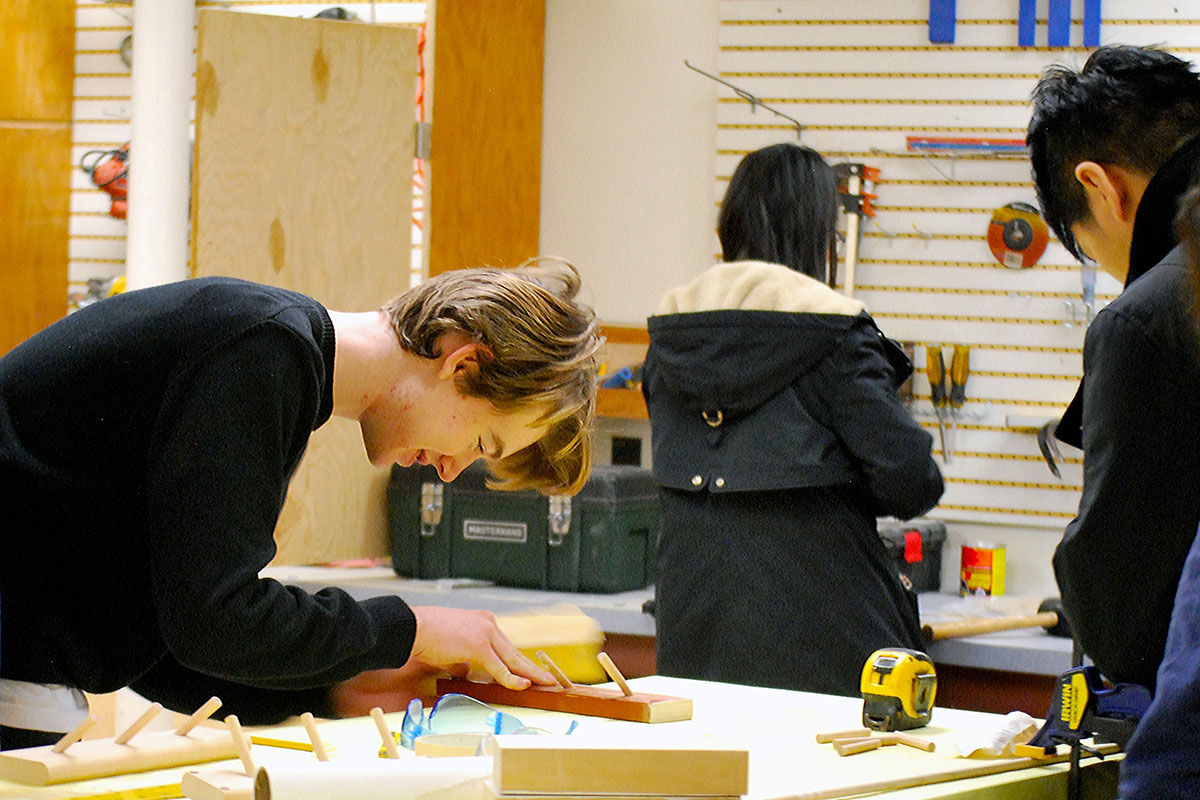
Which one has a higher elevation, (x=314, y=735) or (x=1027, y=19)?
(x=1027, y=19)

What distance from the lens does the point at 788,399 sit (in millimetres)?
2801

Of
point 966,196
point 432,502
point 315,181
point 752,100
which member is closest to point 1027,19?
point 966,196

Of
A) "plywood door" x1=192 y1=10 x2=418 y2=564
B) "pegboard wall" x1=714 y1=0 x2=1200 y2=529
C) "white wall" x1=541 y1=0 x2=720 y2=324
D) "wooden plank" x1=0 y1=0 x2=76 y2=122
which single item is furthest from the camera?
"wooden plank" x1=0 y1=0 x2=76 y2=122

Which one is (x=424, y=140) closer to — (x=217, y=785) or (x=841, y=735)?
(x=841, y=735)

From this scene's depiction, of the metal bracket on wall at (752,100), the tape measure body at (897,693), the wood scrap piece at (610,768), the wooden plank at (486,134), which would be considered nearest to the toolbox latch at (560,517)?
the wooden plank at (486,134)

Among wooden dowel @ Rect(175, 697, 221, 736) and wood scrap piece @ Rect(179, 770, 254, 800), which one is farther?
wooden dowel @ Rect(175, 697, 221, 736)

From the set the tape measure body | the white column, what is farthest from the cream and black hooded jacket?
the white column

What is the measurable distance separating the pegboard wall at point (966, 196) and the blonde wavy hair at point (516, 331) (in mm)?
2508

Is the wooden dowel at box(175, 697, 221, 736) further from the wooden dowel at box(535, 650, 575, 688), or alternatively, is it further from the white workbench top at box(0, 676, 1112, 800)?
the wooden dowel at box(535, 650, 575, 688)

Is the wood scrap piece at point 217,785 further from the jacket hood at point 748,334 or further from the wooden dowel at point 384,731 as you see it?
the jacket hood at point 748,334

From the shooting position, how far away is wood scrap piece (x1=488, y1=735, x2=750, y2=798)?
141 centimetres

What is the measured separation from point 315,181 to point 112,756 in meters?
2.63

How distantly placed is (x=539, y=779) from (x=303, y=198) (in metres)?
2.90

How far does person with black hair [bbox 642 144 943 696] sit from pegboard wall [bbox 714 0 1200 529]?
1.27 m
